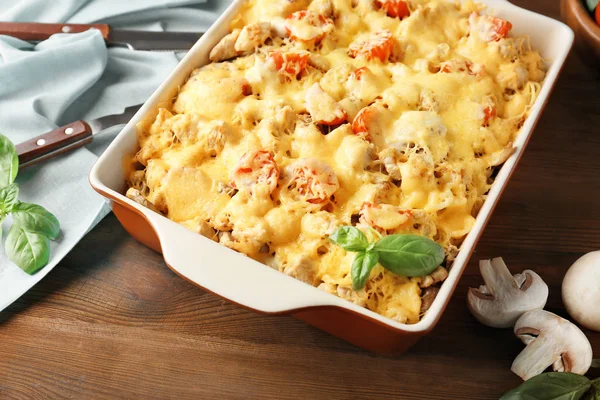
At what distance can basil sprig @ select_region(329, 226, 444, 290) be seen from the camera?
1.73 metres

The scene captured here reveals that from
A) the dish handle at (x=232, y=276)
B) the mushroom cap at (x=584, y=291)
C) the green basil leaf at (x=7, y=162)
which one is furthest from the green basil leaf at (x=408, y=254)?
the green basil leaf at (x=7, y=162)

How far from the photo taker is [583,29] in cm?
239

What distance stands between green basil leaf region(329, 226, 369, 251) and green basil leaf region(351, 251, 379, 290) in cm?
3

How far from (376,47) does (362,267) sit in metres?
0.84

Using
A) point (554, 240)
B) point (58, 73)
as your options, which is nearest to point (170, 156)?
point (58, 73)

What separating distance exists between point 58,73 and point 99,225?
0.70 meters

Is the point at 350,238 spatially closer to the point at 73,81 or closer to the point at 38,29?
the point at 73,81

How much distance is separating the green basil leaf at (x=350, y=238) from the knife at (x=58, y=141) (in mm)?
1046

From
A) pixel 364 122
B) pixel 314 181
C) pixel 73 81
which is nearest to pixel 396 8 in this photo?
pixel 364 122

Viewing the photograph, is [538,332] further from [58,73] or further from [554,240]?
[58,73]

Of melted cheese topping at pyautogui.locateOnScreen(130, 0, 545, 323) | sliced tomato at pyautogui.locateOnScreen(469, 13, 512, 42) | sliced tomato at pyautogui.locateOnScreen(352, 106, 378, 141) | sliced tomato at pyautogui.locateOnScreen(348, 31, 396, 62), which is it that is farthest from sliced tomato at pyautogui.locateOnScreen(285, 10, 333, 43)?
sliced tomato at pyautogui.locateOnScreen(469, 13, 512, 42)

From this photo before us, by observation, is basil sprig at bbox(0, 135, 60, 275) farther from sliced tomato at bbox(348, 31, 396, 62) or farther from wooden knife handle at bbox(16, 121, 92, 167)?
sliced tomato at bbox(348, 31, 396, 62)

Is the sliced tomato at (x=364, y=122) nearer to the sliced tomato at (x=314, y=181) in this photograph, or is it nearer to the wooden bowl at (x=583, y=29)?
the sliced tomato at (x=314, y=181)

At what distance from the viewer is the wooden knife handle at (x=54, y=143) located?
7.63ft
